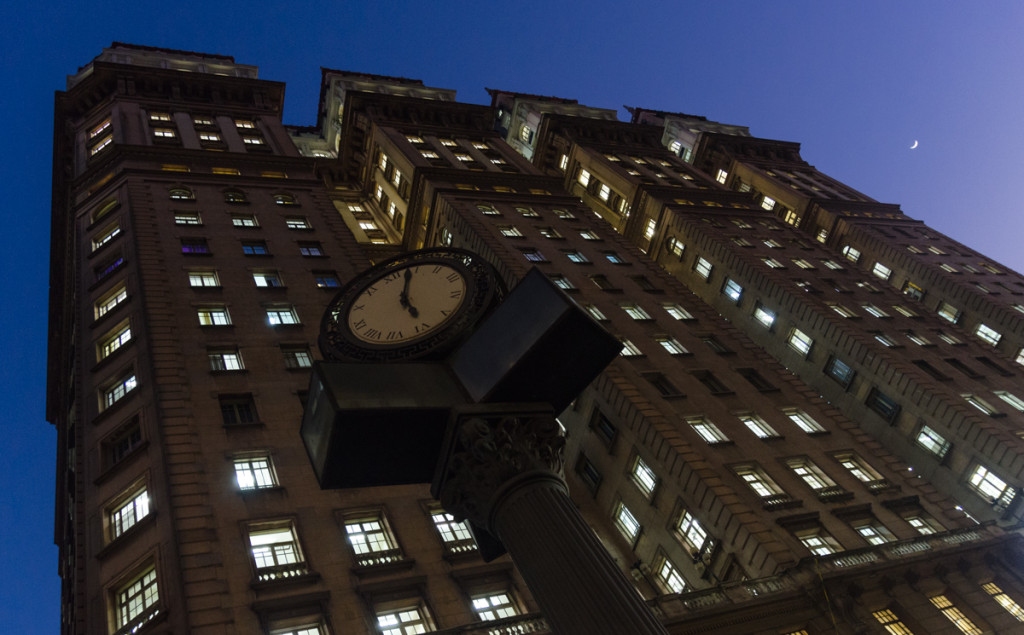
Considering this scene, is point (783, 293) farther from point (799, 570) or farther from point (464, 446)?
point (464, 446)

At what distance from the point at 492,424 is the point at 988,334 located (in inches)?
2260

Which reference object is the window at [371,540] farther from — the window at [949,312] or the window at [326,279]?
the window at [949,312]

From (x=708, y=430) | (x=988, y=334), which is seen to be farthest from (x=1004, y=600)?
(x=988, y=334)

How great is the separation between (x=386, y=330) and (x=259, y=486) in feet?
47.5

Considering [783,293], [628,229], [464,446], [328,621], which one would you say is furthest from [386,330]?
[628,229]

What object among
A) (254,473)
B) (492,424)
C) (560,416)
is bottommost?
(492,424)

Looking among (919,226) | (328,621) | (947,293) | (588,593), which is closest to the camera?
(588,593)

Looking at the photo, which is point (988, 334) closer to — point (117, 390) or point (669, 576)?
point (669, 576)

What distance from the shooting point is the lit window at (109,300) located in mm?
41250

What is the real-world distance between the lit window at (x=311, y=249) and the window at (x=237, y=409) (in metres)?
14.6

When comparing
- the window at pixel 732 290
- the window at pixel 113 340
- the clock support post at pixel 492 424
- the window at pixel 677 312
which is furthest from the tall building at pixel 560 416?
the clock support post at pixel 492 424

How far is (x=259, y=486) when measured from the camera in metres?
29.2

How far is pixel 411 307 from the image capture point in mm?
17500

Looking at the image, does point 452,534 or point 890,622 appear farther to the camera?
point 452,534
